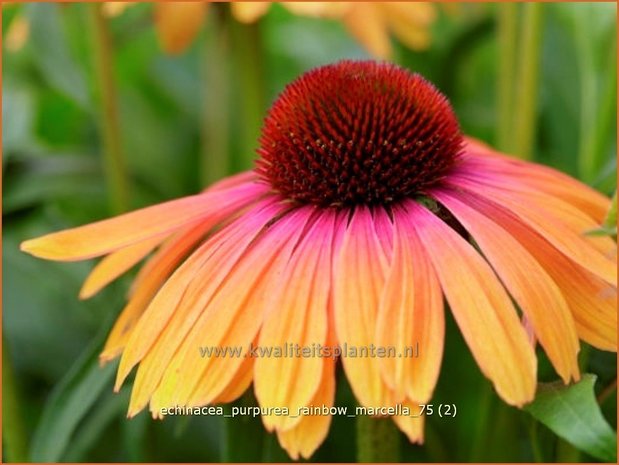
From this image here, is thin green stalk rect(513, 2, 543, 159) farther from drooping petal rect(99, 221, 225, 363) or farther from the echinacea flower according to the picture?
drooping petal rect(99, 221, 225, 363)

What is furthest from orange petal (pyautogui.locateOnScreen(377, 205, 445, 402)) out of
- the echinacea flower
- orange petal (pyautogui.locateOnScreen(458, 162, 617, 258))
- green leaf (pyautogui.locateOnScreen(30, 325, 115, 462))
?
green leaf (pyautogui.locateOnScreen(30, 325, 115, 462))

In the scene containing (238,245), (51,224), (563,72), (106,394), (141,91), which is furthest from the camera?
(141,91)

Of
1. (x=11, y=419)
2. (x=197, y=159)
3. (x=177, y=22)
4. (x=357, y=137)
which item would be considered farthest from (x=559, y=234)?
(x=197, y=159)

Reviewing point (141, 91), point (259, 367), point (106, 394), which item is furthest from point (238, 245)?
point (141, 91)

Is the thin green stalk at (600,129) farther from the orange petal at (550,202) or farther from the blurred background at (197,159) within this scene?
the orange petal at (550,202)

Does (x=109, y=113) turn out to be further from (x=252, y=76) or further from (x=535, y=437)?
(x=535, y=437)

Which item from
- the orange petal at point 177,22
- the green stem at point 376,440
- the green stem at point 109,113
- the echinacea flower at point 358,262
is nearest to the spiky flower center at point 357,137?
the echinacea flower at point 358,262

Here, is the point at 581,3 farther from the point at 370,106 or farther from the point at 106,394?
the point at 106,394
